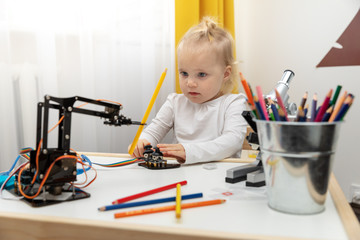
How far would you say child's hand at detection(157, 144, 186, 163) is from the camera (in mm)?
782

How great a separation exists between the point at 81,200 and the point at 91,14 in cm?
89

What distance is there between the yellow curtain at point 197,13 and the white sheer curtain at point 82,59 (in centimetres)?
5

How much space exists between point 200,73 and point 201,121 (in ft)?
0.51

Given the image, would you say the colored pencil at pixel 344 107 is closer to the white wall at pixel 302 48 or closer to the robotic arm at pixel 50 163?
the robotic arm at pixel 50 163

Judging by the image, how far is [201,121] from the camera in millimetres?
1104

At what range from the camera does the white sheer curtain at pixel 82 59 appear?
3.61 feet

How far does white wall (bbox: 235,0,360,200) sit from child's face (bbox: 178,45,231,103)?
70cm

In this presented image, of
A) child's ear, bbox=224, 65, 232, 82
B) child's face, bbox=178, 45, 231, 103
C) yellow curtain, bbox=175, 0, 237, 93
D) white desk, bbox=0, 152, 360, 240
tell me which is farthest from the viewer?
yellow curtain, bbox=175, 0, 237, 93

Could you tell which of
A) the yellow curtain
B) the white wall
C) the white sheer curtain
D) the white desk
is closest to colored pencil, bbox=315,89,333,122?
the white desk

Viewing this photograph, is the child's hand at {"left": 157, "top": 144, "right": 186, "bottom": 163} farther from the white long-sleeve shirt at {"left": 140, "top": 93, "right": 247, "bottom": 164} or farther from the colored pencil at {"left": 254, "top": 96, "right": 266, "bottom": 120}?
the colored pencil at {"left": 254, "top": 96, "right": 266, "bottom": 120}

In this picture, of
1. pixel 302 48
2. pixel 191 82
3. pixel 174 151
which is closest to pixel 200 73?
pixel 191 82

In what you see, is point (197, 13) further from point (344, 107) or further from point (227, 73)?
point (344, 107)

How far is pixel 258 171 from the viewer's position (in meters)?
0.60

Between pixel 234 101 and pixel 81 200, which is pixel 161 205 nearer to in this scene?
pixel 81 200
